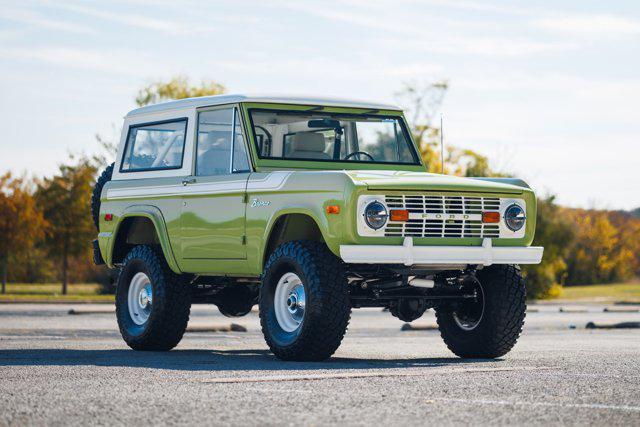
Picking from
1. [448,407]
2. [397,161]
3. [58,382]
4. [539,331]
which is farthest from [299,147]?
[539,331]

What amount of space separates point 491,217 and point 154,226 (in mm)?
4214

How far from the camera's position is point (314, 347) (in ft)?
38.0

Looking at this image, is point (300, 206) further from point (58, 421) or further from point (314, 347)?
point (58, 421)

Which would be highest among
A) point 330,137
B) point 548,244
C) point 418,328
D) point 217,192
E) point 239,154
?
point 330,137

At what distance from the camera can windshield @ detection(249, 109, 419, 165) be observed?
13.2 metres

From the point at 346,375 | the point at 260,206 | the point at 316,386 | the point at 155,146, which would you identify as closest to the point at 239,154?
the point at 260,206

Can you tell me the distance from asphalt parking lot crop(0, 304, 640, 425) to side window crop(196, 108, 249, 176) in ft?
6.41

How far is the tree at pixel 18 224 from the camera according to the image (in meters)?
49.8

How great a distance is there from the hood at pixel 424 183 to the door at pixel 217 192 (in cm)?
148

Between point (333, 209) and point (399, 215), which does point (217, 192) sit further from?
point (399, 215)

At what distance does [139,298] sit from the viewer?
14.4 metres

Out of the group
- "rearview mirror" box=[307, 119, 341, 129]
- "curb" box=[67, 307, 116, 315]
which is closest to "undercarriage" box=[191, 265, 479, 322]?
"rearview mirror" box=[307, 119, 341, 129]

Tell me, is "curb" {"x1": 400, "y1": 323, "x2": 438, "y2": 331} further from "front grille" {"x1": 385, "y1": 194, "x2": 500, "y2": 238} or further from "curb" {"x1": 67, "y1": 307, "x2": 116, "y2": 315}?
"front grille" {"x1": 385, "y1": 194, "x2": 500, "y2": 238}

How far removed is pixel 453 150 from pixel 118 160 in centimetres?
5059
